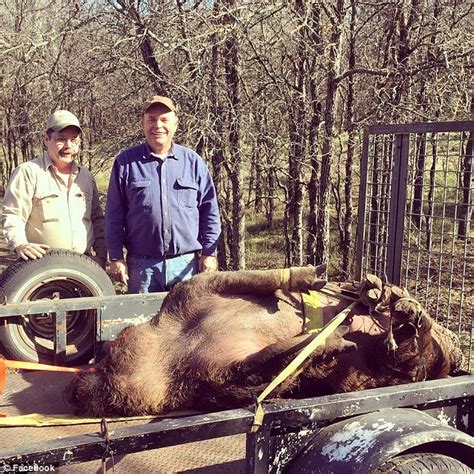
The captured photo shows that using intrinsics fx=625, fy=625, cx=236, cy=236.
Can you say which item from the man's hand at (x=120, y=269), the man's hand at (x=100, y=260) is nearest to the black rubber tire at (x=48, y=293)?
the man's hand at (x=120, y=269)

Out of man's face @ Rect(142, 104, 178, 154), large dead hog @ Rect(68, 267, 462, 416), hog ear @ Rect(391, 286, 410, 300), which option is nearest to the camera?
large dead hog @ Rect(68, 267, 462, 416)

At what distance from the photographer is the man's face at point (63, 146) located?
4359 mm

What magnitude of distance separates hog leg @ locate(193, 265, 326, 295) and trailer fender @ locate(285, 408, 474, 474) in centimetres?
81

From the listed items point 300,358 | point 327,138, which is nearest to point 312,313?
point 300,358

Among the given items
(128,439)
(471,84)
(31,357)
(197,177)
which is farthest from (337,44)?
(128,439)

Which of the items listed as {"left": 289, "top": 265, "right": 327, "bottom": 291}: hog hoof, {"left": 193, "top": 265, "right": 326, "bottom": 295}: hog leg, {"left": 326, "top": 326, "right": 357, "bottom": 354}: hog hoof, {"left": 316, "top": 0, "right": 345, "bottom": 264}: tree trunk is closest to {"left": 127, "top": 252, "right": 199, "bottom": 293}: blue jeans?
{"left": 193, "top": 265, "right": 326, "bottom": 295}: hog leg

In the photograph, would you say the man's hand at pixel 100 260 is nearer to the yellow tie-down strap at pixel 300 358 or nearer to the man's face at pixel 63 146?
the man's face at pixel 63 146

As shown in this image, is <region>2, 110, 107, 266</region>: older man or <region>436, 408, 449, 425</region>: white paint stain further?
<region>2, 110, 107, 266</region>: older man

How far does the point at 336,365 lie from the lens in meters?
2.76

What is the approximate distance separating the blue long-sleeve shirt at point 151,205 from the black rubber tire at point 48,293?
0.43 m

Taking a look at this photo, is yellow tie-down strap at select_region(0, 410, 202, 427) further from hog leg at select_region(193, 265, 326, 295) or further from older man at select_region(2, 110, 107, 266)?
older man at select_region(2, 110, 107, 266)

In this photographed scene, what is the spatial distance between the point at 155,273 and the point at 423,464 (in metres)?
2.53

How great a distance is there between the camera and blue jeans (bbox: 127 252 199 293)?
14.5 ft

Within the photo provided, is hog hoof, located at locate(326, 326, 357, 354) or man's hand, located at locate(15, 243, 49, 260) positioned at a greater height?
man's hand, located at locate(15, 243, 49, 260)
